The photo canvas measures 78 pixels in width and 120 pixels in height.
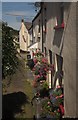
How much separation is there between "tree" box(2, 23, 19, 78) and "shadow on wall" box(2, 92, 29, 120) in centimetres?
200

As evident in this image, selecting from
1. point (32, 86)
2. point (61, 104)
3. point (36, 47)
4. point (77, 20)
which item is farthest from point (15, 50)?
point (36, 47)

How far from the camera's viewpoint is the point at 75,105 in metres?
6.97

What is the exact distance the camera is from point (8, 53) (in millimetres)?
8867

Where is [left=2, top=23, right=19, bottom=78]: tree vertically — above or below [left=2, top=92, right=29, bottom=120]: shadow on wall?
above

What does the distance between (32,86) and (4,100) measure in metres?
3.32

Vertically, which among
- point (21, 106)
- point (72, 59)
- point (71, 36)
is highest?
point (71, 36)

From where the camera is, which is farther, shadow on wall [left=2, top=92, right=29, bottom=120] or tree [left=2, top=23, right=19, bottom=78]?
shadow on wall [left=2, top=92, right=29, bottom=120]

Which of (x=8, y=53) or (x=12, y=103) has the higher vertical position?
(x=8, y=53)

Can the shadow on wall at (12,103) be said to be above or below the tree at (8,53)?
below

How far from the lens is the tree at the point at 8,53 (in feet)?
28.7

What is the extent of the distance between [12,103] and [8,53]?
394 centimetres

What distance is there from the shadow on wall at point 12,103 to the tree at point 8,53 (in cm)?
200

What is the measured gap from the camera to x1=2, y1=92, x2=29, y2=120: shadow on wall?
10570 millimetres

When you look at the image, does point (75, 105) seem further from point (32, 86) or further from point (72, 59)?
point (32, 86)
